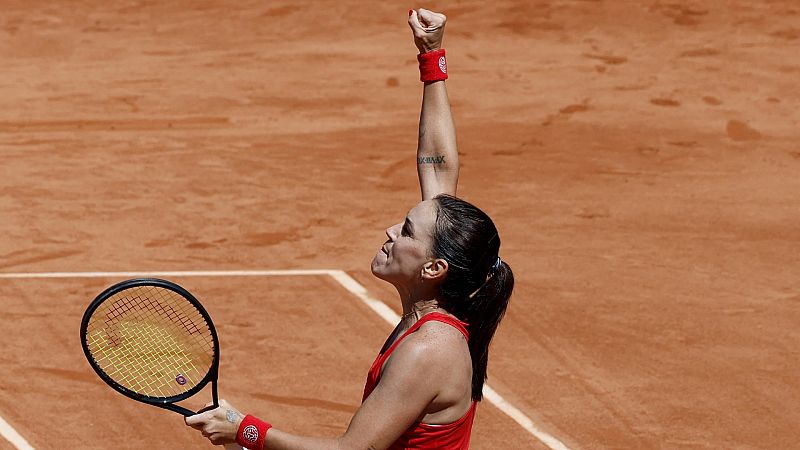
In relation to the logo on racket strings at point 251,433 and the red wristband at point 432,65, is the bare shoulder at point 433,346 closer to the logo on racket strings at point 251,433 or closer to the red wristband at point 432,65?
the logo on racket strings at point 251,433

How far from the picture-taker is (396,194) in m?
13.0

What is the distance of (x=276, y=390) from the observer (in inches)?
337

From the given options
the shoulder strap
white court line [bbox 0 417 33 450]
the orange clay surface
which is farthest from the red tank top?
white court line [bbox 0 417 33 450]

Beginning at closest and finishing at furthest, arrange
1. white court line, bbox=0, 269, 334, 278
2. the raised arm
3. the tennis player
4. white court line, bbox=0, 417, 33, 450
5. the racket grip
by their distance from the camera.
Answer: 1. the tennis player
2. the racket grip
3. the raised arm
4. white court line, bbox=0, 417, 33, 450
5. white court line, bbox=0, 269, 334, 278

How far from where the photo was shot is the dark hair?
4008 millimetres

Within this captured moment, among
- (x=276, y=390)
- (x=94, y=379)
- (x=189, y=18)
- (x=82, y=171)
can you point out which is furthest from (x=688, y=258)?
(x=189, y=18)

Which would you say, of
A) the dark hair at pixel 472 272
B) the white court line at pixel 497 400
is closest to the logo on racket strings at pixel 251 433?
the dark hair at pixel 472 272

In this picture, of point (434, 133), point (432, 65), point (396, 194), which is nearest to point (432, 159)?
point (434, 133)

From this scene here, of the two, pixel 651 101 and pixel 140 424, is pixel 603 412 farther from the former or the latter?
pixel 651 101

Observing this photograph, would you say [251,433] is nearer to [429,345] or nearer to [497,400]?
[429,345]

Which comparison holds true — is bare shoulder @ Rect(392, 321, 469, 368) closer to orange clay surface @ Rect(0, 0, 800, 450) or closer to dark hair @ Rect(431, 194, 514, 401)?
dark hair @ Rect(431, 194, 514, 401)

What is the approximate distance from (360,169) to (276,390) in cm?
543

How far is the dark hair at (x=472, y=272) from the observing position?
158 inches

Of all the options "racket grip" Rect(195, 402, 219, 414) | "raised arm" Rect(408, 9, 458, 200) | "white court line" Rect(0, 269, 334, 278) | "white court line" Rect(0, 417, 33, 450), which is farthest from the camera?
"white court line" Rect(0, 269, 334, 278)
